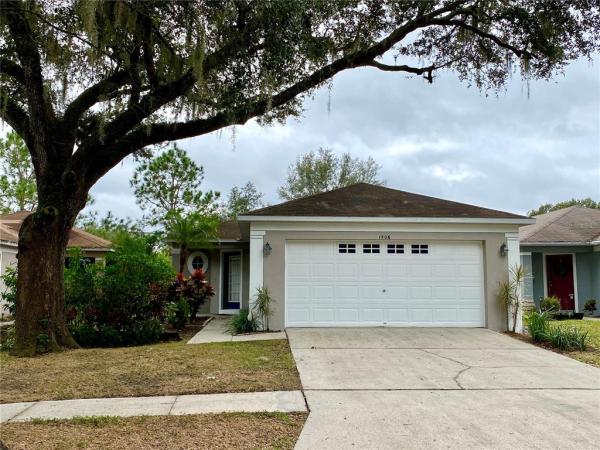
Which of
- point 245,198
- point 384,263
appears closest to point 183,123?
point 384,263

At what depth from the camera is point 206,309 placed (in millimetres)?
16547

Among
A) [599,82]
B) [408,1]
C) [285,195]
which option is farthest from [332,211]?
[285,195]

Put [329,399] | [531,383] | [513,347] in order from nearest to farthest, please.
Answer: [329,399]
[531,383]
[513,347]

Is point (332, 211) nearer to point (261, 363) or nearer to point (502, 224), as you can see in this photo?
point (502, 224)

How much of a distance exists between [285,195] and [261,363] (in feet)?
93.7

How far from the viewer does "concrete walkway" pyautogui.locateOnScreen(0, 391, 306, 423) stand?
5.11 meters

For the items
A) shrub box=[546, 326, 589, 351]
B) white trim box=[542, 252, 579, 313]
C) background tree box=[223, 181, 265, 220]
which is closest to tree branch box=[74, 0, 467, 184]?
shrub box=[546, 326, 589, 351]

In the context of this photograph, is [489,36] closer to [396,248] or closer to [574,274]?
[396,248]

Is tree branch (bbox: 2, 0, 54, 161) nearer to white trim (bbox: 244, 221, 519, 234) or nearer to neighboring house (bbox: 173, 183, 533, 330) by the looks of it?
neighboring house (bbox: 173, 183, 533, 330)

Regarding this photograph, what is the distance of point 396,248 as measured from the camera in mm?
11695

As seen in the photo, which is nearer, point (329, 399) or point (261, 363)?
point (329, 399)

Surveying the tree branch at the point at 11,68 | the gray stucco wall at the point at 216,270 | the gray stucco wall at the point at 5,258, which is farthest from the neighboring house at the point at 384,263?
the gray stucco wall at the point at 5,258

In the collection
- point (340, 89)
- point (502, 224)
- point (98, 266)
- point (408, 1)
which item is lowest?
point (98, 266)

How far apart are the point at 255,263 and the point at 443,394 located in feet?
20.2
